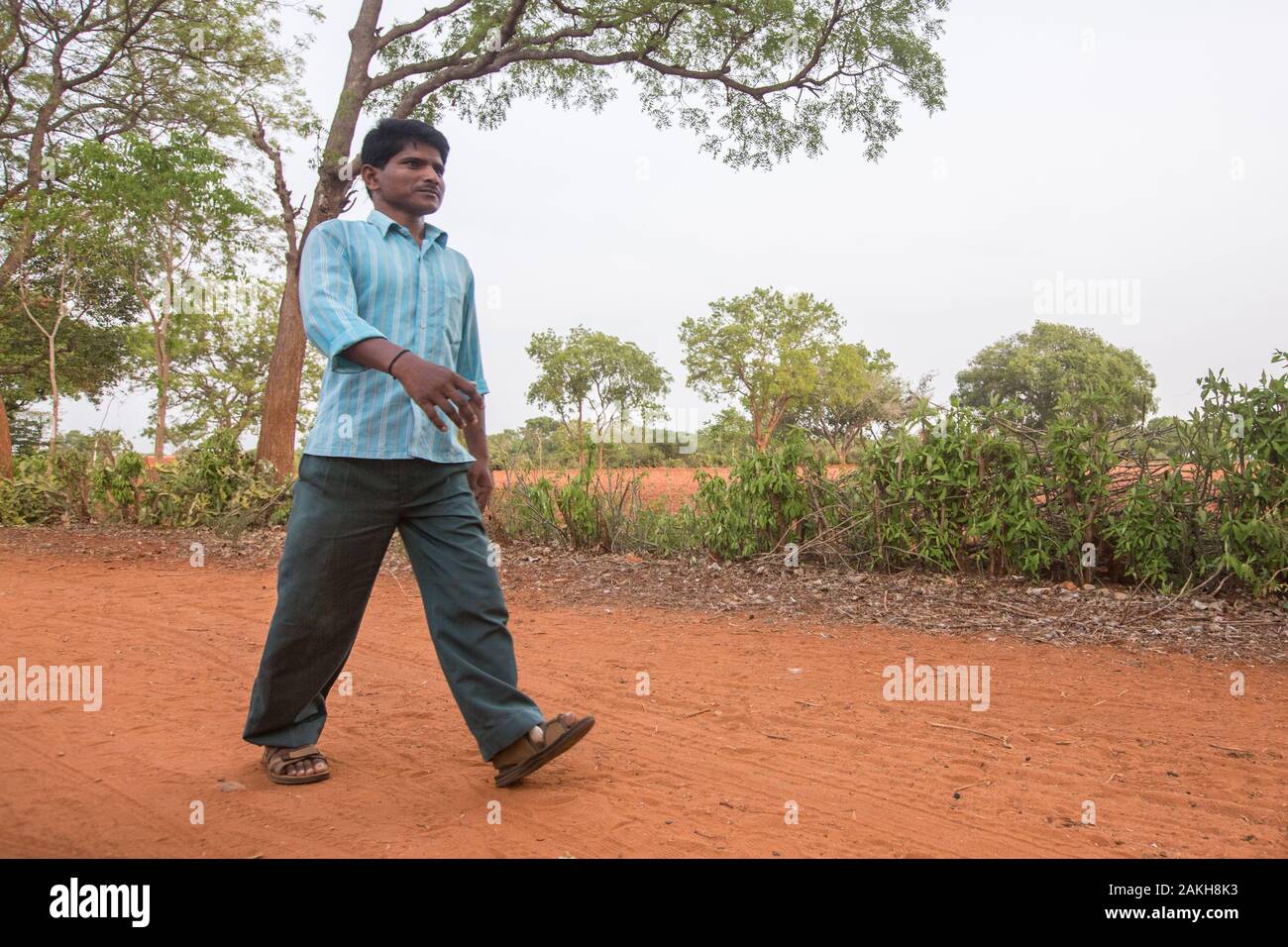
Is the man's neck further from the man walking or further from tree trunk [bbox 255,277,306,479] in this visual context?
tree trunk [bbox 255,277,306,479]

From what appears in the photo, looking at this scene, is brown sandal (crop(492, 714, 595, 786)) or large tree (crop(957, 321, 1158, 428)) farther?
large tree (crop(957, 321, 1158, 428))

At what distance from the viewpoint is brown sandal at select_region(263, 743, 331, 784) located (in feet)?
10.3

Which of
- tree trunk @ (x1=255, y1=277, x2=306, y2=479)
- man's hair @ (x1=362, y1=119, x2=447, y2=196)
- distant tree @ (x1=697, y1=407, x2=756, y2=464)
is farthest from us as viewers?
tree trunk @ (x1=255, y1=277, x2=306, y2=479)

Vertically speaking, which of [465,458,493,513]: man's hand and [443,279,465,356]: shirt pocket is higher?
[443,279,465,356]: shirt pocket

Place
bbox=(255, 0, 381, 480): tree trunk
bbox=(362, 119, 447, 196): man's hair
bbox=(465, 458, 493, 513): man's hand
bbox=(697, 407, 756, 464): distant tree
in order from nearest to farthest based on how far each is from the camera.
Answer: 1. bbox=(362, 119, 447, 196): man's hair
2. bbox=(465, 458, 493, 513): man's hand
3. bbox=(697, 407, 756, 464): distant tree
4. bbox=(255, 0, 381, 480): tree trunk

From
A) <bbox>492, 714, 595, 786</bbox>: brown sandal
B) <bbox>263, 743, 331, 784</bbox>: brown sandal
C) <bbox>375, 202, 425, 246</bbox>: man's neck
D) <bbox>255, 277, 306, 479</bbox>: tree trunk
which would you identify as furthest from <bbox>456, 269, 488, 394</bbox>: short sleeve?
<bbox>255, 277, 306, 479</bbox>: tree trunk

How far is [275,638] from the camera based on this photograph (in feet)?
10.0

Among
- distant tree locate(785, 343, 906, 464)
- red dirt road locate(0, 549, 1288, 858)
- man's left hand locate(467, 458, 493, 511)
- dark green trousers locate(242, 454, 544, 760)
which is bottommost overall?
red dirt road locate(0, 549, 1288, 858)

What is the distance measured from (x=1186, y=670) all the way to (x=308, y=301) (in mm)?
4583

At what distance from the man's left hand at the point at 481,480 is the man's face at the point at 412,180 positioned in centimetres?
90

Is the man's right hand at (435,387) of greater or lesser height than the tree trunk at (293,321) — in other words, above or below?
below

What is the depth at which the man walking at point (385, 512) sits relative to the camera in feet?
9.84
